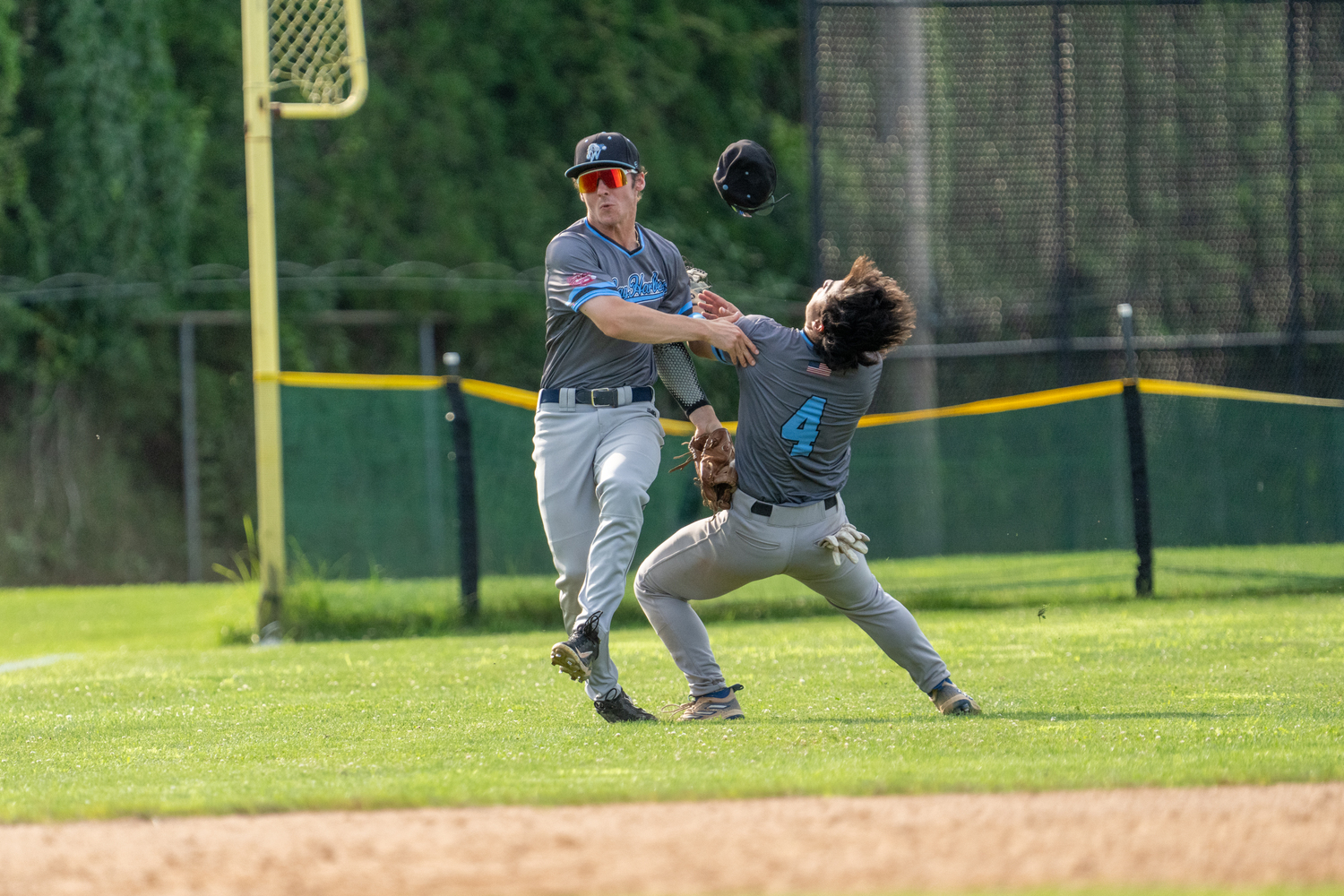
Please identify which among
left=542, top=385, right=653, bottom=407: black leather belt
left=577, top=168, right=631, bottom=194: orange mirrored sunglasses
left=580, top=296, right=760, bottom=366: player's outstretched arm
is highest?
left=577, top=168, right=631, bottom=194: orange mirrored sunglasses

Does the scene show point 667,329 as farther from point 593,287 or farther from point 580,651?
point 580,651

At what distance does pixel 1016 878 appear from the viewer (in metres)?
3.21

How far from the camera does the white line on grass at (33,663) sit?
861 centimetres

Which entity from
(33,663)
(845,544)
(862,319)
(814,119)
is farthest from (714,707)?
(814,119)

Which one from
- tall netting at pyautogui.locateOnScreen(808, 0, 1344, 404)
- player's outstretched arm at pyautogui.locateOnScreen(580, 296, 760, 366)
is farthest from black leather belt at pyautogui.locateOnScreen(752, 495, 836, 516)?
tall netting at pyautogui.locateOnScreen(808, 0, 1344, 404)

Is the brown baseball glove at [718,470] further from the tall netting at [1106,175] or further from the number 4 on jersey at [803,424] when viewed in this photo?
the tall netting at [1106,175]

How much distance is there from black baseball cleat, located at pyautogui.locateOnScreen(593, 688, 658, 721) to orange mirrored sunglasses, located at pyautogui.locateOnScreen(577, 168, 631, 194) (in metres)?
1.88

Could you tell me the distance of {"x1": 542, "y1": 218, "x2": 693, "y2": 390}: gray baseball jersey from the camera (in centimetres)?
573

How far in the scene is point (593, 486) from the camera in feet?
19.0

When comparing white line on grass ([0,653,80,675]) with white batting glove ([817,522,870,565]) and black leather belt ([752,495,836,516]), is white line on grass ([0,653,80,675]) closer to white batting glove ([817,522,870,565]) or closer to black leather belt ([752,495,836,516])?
black leather belt ([752,495,836,516])

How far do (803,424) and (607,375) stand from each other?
829mm

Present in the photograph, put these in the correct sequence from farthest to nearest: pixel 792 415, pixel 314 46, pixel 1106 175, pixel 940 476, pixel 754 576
Answer: pixel 1106 175
pixel 940 476
pixel 314 46
pixel 754 576
pixel 792 415

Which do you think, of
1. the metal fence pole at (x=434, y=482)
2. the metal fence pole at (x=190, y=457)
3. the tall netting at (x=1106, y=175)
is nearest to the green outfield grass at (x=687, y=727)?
the metal fence pole at (x=434, y=482)

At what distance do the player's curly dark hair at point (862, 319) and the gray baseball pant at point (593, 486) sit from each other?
31.9 inches
